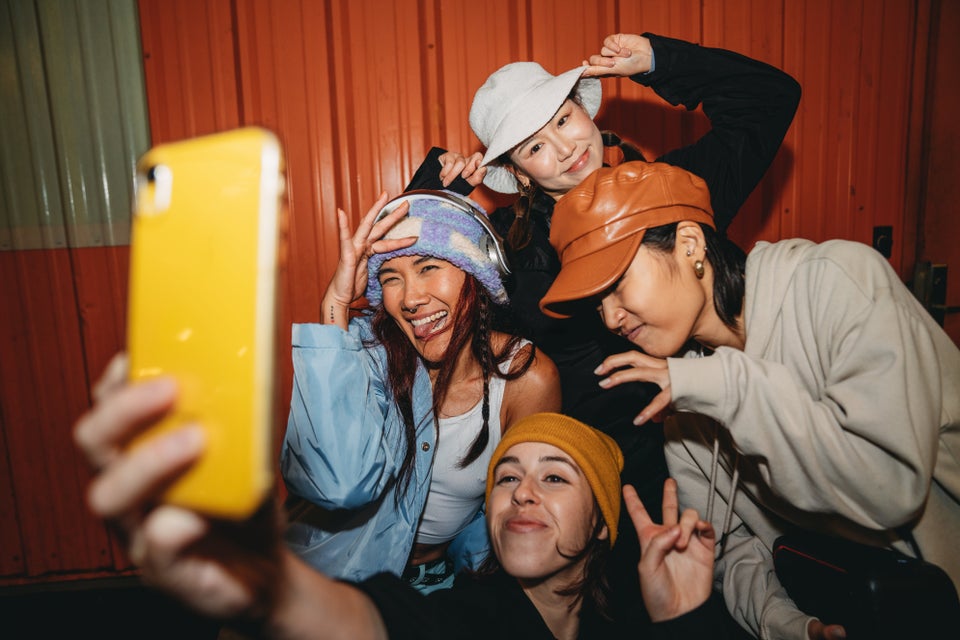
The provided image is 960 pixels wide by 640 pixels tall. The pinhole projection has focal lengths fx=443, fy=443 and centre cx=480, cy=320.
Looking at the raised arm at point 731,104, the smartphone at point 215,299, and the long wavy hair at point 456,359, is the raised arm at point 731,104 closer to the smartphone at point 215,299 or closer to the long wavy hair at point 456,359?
the long wavy hair at point 456,359

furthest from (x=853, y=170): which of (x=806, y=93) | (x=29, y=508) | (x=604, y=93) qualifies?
(x=29, y=508)

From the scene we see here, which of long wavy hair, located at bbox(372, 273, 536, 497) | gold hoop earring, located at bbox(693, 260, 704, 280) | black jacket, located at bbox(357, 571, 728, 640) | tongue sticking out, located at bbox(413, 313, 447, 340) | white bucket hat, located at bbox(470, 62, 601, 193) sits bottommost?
black jacket, located at bbox(357, 571, 728, 640)

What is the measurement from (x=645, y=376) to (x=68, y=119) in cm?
337

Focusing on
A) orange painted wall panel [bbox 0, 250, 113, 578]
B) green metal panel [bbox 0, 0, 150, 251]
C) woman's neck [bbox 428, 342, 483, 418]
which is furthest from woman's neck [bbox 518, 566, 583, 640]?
green metal panel [bbox 0, 0, 150, 251]

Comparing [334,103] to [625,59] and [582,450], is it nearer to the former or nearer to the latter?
[625,59]

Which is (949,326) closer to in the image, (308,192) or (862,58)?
(862,58)

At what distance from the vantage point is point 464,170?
2.11 metres

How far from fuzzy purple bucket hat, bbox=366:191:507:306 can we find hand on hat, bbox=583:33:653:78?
823 millimetres

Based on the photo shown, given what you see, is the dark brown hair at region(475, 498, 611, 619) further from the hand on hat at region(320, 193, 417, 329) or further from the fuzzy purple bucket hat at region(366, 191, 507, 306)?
the hand on hat at region(320, 193, 417, 329)

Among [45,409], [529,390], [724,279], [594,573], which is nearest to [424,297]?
[529,390]

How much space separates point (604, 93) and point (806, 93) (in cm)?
134

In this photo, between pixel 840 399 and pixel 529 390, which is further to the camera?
pixel 529 390

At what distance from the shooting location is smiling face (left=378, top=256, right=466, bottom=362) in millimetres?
1820

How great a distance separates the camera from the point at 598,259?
4.53 ft
